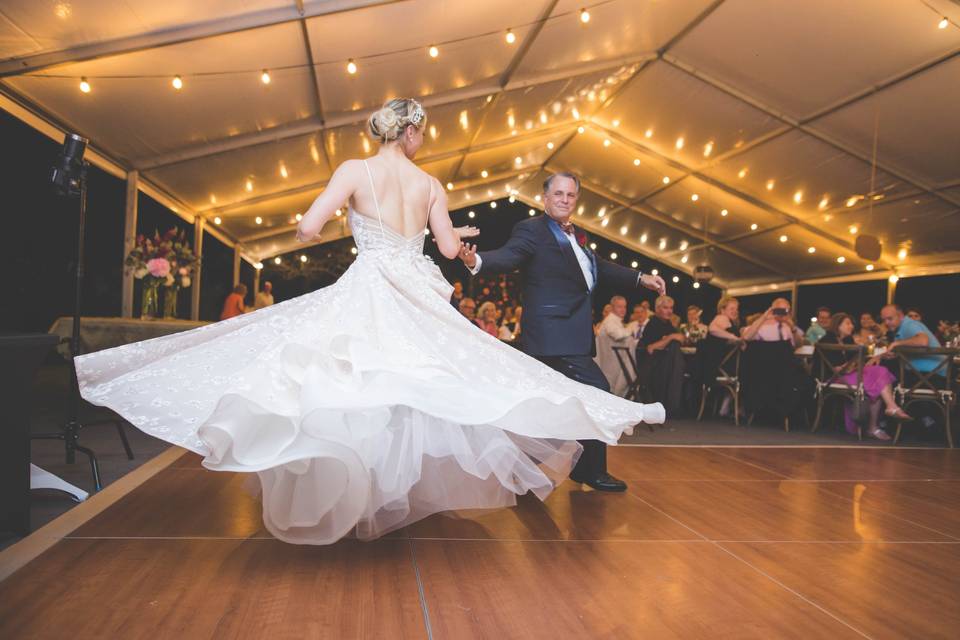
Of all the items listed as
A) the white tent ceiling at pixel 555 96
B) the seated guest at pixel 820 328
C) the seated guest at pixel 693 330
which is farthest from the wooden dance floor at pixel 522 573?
the seated guest at pixel 693 330

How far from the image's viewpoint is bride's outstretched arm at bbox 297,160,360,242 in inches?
93.4

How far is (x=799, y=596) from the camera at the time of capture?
2.04m

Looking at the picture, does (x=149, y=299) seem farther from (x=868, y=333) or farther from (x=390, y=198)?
(x=868, y=333)

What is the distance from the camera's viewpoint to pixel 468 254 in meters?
2.91

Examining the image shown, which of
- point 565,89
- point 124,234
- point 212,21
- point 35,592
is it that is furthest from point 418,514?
point 565,89

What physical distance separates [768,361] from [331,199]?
17.6 feet

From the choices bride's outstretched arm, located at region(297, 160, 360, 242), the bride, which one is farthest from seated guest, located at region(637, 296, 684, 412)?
bride's outstretched arm, located at region(297, 160, 360, 242)

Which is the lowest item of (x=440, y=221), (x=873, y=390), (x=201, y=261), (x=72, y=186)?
(x=873, y=390)

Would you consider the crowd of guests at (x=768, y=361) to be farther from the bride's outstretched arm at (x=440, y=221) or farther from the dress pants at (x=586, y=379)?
the bride's outstretched arm at (x=440, y=221)

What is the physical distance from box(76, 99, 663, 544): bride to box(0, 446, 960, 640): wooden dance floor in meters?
0.20

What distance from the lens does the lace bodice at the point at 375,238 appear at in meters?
2.48

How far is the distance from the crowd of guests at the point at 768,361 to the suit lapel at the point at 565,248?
3380mm

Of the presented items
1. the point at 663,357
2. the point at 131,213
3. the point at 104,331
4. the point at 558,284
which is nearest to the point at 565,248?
the point at 558,284

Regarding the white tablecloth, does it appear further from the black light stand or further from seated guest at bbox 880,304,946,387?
seated guest at bbox 880,304,946,387
